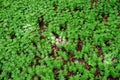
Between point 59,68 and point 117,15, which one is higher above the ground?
point 117,15

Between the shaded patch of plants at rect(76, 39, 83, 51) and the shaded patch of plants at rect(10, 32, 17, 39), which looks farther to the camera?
the shaded patch of plants at rect(10, 32, 17, 39)

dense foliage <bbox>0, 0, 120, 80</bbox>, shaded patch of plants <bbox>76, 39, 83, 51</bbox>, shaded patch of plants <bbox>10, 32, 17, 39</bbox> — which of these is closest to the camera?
dense foliage <bbox>0, 0, 120, 80</bbox>

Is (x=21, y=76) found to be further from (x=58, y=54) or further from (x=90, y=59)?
(x=90, y=59)

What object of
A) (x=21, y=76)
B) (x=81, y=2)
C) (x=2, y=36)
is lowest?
(x=21, y=76)

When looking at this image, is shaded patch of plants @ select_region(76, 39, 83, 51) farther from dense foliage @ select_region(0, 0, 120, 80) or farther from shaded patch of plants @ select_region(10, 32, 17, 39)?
shaded patch of plants @ select_region(10, 32, 17, 39)

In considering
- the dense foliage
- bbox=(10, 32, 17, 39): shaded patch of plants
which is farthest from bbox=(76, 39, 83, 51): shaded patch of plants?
bbox=(10, 32, 17, 39): shaded patch of plants

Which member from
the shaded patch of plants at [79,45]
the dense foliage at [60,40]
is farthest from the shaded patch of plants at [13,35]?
the shaded patch of plants at [79,45]

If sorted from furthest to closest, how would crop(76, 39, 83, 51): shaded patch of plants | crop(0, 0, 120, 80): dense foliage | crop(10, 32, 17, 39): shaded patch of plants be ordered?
crop(10, 32, 17, 39): shaded patch of plants → crop(76, 39, 83, 51): shaded patch of plants → crop(0, 0, 120, 80): dense foliage

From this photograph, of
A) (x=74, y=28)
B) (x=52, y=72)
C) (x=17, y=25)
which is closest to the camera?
(x=52, y=72)

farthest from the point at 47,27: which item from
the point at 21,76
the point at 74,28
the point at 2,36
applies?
the point at 21,76
